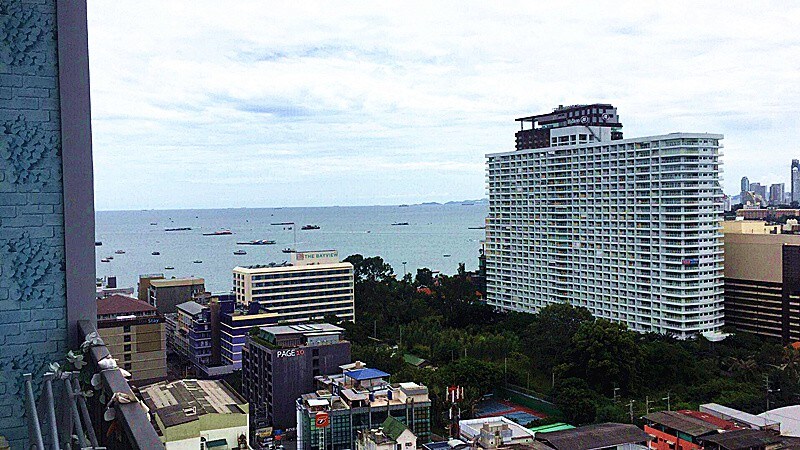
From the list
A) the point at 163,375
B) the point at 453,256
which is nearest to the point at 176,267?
the point at 453,256

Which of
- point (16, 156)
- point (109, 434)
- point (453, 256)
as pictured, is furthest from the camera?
point (453, 256)

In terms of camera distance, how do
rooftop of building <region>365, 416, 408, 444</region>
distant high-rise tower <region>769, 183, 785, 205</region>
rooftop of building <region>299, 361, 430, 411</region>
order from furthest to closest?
distant high-rise tower <region>769, 183, 785, 205</region> < rooftop of building <region>299, 361, 430, 411</region> < rooftop of building <region>365, 416, 408, 444</region>

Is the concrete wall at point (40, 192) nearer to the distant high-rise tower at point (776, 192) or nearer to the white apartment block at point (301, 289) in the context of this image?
the white apartment block at point (301, 289)

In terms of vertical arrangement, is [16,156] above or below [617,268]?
above

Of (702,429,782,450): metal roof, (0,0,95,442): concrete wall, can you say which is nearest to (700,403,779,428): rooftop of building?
(702,429,782,450): metal roof

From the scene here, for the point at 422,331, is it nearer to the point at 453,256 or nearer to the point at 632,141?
the point at 632,141

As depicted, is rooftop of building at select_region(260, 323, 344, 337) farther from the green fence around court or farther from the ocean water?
the ocean water

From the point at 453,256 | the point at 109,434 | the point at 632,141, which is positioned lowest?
the point at 453,256
